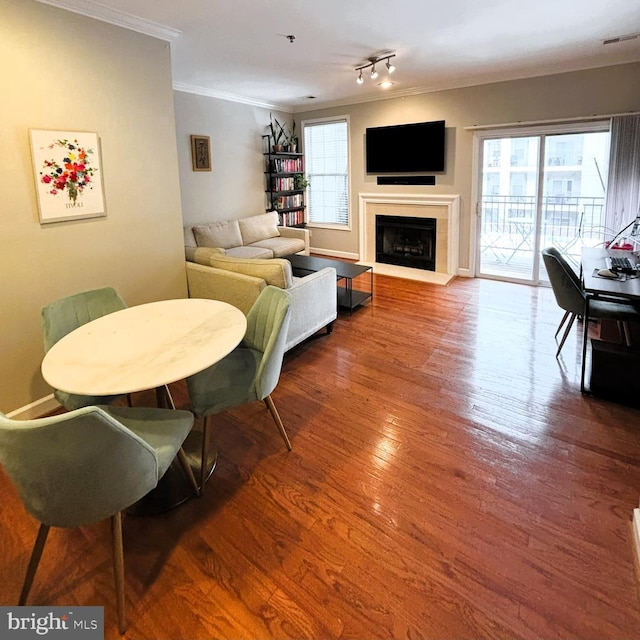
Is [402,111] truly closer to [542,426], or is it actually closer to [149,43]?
[149,43]

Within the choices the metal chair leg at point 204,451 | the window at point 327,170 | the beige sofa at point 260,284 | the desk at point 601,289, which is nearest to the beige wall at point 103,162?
the beige sofa at point 260,284

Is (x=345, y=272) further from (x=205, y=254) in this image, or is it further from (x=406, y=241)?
(x=406, y=241)

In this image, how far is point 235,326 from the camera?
84.5 inches

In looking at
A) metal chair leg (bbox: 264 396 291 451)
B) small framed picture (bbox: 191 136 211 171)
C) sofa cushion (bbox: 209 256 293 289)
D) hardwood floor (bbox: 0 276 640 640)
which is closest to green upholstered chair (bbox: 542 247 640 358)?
hardwood floor (bbox: 0 276 640 640)

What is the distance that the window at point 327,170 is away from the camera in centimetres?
695

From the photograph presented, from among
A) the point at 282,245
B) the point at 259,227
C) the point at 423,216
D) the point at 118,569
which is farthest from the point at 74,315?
the point at 423,216

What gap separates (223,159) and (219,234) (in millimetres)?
1236

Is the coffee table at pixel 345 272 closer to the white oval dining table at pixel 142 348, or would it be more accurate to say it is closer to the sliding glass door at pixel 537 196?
the sliding glass door at pixel 537 196

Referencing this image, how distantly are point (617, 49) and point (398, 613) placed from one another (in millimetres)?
5259

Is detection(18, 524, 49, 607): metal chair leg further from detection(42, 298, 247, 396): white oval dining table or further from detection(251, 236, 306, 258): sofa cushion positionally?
detection(251, 236, 306, 258): sofa cushion

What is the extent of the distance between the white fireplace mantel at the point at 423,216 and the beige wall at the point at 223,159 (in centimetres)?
176

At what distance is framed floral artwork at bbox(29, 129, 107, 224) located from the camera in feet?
8.68

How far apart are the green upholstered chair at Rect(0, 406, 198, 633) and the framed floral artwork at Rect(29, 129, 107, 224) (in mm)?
1894

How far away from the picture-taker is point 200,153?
19.0ft
